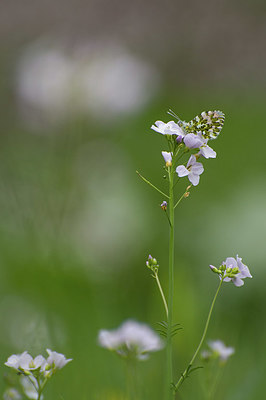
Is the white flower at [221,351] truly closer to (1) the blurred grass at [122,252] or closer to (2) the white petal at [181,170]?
(1) the blurred grass at [122,252]

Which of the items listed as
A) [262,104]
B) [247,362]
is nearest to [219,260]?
[247,362]

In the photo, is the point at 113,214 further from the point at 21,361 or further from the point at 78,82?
the point at 21,361

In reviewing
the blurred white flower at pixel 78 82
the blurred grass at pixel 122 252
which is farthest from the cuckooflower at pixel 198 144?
the blurred white flower at pixel 78 82

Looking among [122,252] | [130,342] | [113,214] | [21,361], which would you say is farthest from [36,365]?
[113,214]

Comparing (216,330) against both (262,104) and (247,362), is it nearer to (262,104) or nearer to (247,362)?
(247,362)

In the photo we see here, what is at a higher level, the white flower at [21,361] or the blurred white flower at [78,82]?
the white flower at [21,361]

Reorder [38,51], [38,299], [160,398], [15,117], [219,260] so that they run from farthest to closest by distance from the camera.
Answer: [15,117]
[38,51]
[219,260]
[38,299]
[160,398]
